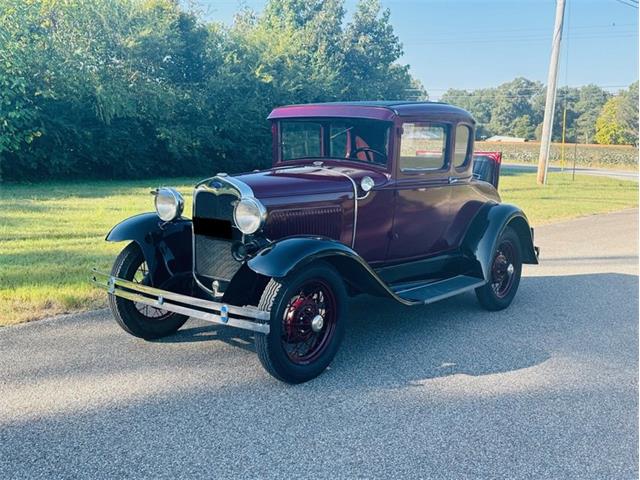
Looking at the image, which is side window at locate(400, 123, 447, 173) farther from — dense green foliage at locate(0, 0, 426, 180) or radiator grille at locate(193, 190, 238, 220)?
dense green foliage at locate(0, 0, 426, 180)

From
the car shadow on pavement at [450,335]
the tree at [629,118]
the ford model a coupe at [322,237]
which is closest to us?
the ford model a coupe at [322,237]

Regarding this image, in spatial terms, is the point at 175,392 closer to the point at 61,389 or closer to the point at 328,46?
the point at 61,389

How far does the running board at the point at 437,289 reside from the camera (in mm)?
4684

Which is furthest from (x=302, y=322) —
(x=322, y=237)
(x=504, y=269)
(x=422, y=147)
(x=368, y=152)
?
(x=504, y=269)

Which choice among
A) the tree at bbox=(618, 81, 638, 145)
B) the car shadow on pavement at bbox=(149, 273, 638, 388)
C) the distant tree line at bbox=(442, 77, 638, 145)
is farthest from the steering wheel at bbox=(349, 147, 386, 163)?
the tree at bbox=(618, 81, 638, 145)

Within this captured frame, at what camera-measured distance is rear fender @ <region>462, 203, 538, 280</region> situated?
5336mm

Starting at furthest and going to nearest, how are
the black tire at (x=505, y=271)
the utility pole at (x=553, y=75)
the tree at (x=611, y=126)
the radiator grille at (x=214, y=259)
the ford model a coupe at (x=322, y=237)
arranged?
1. the tree at (x=611, y=126)
2. the utility pole at (x=553, y=75)
3. the black tire at (x=505, y=271)
4. the radiator grille at (x=214, y=259)
5. the ford model a coupe at (x=322, y=237)

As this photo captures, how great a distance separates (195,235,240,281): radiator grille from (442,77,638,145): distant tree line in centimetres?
6343

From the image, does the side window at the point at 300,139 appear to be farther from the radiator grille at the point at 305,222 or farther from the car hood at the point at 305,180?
the radiator grille at the point at 305,222

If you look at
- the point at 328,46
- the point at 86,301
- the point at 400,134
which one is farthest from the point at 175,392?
the point at 328,46

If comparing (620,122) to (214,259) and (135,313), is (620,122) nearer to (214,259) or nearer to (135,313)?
(214,259)

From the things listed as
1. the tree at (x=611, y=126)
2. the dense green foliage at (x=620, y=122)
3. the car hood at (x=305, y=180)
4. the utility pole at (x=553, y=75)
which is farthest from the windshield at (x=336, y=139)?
the tree at (x=611, y=126)

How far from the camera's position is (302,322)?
3953 millimetres

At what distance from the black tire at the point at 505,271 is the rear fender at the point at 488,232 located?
0.43 ft
